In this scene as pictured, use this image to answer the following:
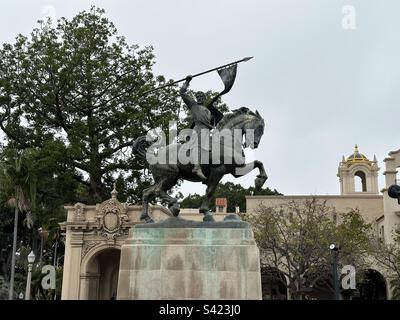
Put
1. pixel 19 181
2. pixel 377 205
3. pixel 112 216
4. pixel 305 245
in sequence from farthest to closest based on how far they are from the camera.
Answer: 1. pixel 377 205
2. pixel 305 245
3. pixel 112 216
4. pixel 19 181

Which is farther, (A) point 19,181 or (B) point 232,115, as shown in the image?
(A) point 19,181

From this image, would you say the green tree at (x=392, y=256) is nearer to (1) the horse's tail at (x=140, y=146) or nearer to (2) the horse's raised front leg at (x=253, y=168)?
(2) the horse's raised front leg at (x=253, y=168)

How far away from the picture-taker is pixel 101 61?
98.0 ft

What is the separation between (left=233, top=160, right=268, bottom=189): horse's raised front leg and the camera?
416 inches

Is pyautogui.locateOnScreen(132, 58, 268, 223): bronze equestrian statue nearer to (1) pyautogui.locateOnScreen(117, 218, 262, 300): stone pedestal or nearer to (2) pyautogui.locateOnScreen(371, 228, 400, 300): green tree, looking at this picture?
(1) pyautogui.locateOnScreen(117, 218, 262, 300): stone pedestal

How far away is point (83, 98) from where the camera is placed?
2980 cm

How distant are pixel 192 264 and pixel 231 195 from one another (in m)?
51.9

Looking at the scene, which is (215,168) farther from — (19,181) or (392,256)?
(392,256)

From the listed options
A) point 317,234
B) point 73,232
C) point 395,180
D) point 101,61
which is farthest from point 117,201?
point 395,180

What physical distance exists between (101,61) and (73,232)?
31.5 ft

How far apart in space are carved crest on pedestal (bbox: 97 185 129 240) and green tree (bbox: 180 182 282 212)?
3058 centimetres

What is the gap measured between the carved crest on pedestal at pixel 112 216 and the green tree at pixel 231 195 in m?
30.6

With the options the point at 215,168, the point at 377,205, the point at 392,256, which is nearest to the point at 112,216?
the point at 392,256
